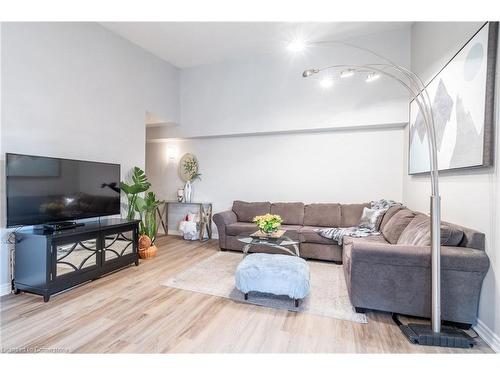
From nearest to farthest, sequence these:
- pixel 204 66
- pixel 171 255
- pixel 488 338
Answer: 1. pixel 488 338
2. pixel 171 255
3. pixel 204 66

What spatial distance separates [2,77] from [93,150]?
46.9 inches

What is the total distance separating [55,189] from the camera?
266cm

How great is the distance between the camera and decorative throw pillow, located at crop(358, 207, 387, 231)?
3.50 meters

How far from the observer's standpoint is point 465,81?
2150 mm

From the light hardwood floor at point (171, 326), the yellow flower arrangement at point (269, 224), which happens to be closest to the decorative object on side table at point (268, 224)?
the yellow flower arrangement at point (269, 224)

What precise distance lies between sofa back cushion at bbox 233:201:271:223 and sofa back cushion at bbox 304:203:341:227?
0.75m

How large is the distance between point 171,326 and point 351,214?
3.18m

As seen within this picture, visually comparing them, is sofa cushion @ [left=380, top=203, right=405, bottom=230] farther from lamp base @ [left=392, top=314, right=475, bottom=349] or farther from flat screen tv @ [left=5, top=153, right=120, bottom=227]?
flat screen tv @ [left=5, top=153, right=120, bottom=227]

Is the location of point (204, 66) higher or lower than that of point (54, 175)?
higher

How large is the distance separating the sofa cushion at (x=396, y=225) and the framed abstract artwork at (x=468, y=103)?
681 mm

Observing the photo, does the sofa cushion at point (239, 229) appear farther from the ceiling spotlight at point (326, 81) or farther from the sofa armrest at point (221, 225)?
the ceiling spotlight at point (326, 81)

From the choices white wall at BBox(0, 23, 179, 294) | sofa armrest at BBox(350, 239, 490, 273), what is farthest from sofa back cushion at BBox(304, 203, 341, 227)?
white wall at BBox(0, 23, 179, 294)
